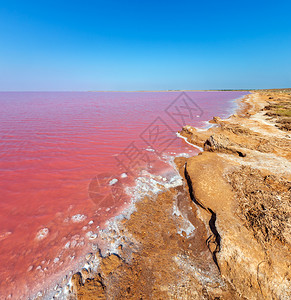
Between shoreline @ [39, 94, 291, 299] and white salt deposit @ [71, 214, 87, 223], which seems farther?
white salt deposit @ [71, 214, 87, 223]

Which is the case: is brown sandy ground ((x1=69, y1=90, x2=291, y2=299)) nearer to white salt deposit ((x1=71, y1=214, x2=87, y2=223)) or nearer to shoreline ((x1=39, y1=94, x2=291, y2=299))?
shoreline ((x1=39, y1=94, x2=291, y2=299))

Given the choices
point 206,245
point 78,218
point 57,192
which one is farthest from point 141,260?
point 57,192

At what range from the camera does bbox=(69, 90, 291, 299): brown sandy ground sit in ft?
6.86

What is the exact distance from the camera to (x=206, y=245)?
2730 mm

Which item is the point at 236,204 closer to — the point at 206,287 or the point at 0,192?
the point at 206,287

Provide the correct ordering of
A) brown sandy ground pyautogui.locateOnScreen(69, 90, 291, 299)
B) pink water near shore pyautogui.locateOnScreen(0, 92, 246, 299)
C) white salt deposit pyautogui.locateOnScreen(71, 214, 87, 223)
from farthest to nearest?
white salt deposit pyautogui.locateOnScreen(71, 214, 87, 223)
pink water near shore pyautogui.locateOnScreen(0, 92, 246, 299)
brown sandy ground pyautogui.locateOnScreen(69, 90, 291, 299)

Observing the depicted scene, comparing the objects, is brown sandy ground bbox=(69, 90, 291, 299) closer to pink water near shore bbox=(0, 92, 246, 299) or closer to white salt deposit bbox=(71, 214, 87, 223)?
pink water near shore bbox=(0, 92, 246, 299)

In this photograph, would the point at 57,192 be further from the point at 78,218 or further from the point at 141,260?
the point at 141,260

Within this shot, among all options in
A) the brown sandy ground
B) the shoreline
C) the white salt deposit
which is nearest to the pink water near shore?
the white salt deposit

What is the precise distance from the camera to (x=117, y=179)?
16.0ft

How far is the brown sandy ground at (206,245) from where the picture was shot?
2.09 m

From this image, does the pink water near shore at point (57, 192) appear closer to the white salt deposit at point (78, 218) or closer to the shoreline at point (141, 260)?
the white salt deposit at point (78, 218)

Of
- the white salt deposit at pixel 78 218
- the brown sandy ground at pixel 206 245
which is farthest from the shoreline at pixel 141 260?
the white salt deposit at pixel 78 218

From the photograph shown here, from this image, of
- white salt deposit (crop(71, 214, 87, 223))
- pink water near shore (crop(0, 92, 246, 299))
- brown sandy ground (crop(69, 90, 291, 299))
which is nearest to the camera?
brown sandy ground (crop(69, 90, 291, 299))
